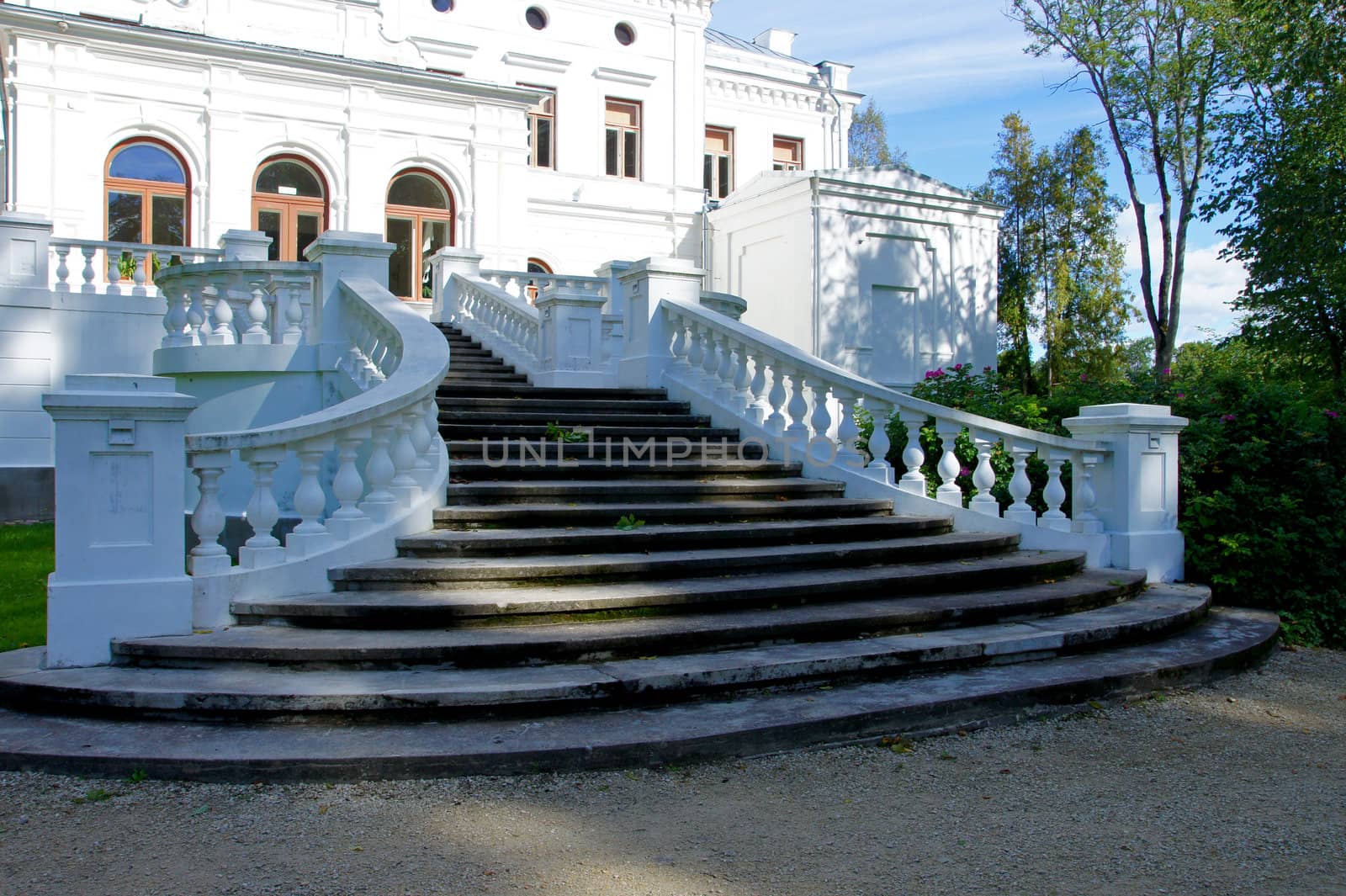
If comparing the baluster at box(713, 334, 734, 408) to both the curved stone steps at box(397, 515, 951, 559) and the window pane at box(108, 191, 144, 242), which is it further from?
the window pane at box(108, 191, 144, 242)

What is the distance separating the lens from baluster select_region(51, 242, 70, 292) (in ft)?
39.2

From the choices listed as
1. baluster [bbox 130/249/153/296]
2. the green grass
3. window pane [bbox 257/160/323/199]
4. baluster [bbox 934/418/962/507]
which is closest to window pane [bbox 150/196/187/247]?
window pane [bbox 257/160/323/199]

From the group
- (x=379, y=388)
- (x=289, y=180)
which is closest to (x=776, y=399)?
(x=379, y=388)

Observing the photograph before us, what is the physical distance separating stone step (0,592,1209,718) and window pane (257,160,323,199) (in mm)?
15662

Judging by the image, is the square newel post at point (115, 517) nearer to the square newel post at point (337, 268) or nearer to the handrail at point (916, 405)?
the square newel post at point (337, 268)

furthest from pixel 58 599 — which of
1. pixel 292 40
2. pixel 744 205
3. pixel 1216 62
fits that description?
pixel 1216 62

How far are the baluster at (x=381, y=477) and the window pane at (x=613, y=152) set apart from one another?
19090 millimetres

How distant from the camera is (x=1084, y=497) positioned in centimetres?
751

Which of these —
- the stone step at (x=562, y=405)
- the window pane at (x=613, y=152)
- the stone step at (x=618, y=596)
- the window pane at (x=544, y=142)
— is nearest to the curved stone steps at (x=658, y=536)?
the stone step at (x=618, y=596)

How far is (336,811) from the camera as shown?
3650mm

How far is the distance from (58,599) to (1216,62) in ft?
90.3

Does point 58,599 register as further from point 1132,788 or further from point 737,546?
point 1132,788

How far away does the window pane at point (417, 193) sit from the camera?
64.2 ft

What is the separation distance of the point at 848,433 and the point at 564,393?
10.3 feet
